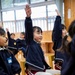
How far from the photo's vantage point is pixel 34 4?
855 cm

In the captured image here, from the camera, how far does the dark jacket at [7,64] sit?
1.85m

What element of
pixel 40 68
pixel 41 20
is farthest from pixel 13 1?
pixel 40 68

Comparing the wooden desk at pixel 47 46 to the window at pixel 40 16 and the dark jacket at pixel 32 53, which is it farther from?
the dark jacket at pixel 32 53

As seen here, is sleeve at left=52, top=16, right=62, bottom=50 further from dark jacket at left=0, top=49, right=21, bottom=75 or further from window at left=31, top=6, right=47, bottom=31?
window at left=31, top=6, right=47, bottom=31

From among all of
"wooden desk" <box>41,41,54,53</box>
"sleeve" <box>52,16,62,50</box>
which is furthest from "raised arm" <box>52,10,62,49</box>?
"wooden desk" <box>41,41,54,53</box>

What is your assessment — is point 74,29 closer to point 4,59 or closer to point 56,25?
point 4,59

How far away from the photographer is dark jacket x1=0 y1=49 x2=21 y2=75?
1.85 metres

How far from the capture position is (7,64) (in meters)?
1.87

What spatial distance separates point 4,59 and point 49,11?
251 inches

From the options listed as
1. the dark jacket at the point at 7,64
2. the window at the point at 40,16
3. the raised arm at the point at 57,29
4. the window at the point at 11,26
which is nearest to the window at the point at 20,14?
the window at the point at 11,26

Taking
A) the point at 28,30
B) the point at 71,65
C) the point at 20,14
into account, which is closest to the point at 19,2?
the point at 20,14

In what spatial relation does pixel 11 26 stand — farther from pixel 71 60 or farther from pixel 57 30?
pixel 71 60

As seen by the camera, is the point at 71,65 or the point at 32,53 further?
the point at 32,53

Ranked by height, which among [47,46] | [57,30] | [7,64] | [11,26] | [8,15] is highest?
[8,15]
